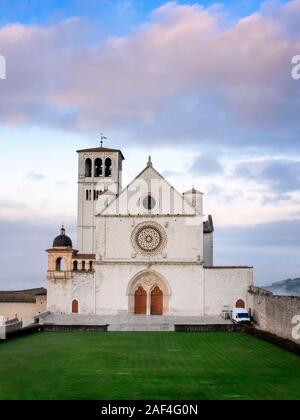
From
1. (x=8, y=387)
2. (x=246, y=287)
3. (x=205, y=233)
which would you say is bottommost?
(x=8, y=387)

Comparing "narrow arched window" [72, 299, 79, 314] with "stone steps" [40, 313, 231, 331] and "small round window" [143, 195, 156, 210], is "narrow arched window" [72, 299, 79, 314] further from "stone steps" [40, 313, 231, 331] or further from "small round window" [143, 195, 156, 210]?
"small round window" [143, 195, 156, 210]

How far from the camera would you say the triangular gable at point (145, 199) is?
54.2 meters

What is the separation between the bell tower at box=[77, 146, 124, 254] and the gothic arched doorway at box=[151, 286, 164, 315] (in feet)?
29.4

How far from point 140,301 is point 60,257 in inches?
308

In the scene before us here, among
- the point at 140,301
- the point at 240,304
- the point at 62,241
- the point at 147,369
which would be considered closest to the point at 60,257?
the point at 62,241

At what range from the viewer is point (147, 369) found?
24.1 meters

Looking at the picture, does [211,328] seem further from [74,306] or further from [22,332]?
[74,306]

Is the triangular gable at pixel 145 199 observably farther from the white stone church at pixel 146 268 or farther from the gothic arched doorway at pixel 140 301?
the gothic arched doorway at pixel 140 301

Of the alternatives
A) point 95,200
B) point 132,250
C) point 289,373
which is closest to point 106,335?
point 132,250

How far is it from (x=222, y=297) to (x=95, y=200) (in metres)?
16.6

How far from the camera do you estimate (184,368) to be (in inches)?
963

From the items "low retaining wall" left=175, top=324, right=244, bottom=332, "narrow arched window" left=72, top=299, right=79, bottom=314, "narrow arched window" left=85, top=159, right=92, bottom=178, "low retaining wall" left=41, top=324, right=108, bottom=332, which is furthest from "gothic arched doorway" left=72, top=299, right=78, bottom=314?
"narrow arched window" left=85, top=159, right=92, bottom=178

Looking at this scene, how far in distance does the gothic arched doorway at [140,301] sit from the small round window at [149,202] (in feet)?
22.4

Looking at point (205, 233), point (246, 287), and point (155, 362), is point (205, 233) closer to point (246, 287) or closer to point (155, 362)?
point (246, 287)
